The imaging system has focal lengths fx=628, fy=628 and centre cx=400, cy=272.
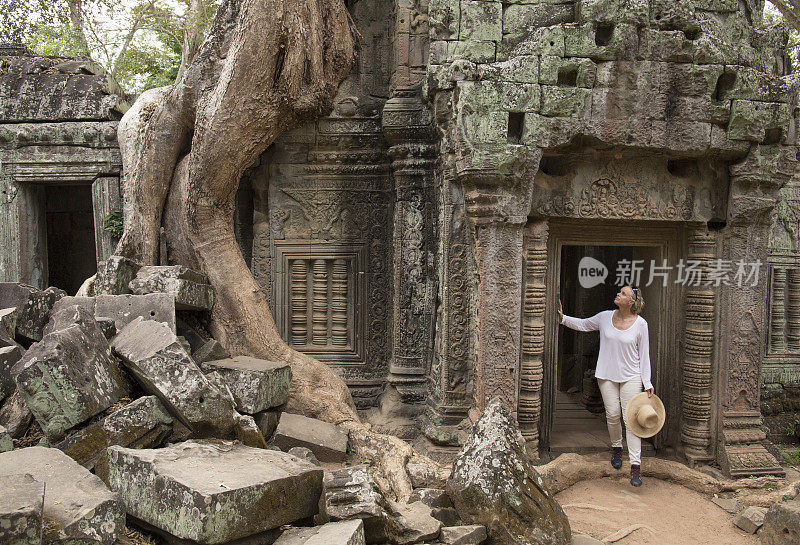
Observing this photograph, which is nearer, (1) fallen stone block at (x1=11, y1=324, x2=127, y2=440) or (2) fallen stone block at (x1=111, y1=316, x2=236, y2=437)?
(1) fallen stone block at (x1=11, y1=324, x2=127, y2=440)

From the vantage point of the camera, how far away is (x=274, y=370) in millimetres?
4605

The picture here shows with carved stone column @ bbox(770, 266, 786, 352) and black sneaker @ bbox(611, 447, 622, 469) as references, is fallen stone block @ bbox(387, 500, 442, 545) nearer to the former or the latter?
black sneaker @ bbox(611, 447, 622, 469)

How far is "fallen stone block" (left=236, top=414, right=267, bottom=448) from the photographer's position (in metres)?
3.85

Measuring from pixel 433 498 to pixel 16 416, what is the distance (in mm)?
2490

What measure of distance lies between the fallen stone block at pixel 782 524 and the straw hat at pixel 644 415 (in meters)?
0.98

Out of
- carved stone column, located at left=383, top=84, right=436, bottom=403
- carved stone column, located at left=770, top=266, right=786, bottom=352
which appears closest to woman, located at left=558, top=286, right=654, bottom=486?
carved stone column, located at left=383, top=84, right=436, bottom=403

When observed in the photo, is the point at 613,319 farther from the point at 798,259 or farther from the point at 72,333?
the point at 72,333

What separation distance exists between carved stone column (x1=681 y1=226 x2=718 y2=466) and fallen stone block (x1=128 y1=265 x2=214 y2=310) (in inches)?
169

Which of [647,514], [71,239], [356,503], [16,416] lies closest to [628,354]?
[647,514]

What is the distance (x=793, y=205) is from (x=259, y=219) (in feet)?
18.9

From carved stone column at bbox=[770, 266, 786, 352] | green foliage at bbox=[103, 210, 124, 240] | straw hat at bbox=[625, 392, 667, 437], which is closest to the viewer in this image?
straw hat at bbox=[625, 392, 667, 437]

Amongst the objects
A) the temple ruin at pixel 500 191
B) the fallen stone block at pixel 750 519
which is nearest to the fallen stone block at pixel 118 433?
the temple ruin at pixel 500 191

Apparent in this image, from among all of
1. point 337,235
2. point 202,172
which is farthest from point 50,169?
point 337,235

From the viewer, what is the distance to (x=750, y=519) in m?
4.58
